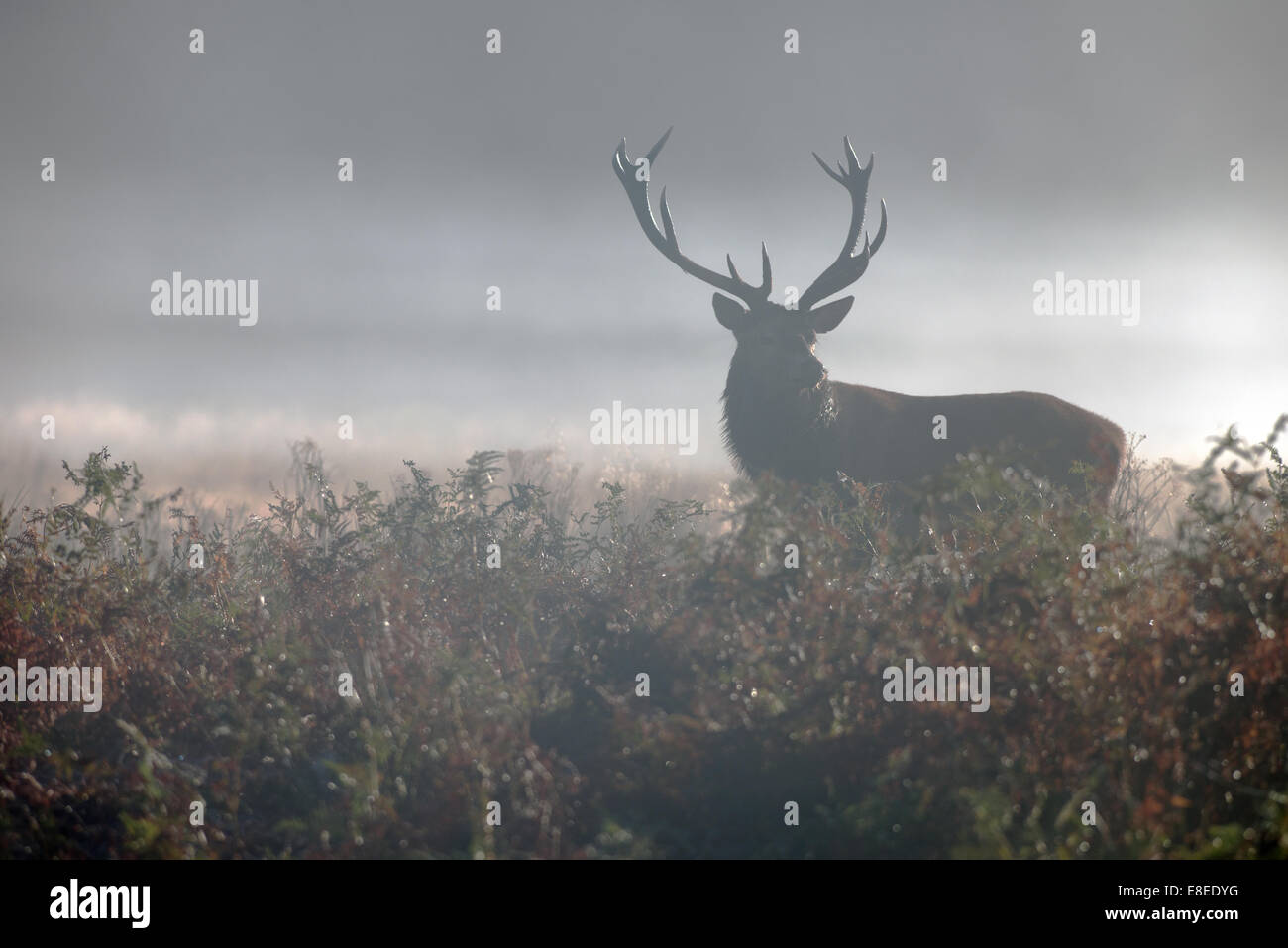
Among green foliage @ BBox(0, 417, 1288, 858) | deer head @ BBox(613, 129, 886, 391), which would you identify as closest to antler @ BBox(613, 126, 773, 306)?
deer head @ BBox(613, 129, 886, 391)

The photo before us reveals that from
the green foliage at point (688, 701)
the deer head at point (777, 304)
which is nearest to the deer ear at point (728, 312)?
the deer head at point (777, 304)

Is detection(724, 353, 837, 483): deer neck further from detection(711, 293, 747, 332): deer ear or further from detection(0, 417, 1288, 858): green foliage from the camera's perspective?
detection(0, 417, 1288, 858): green foliage

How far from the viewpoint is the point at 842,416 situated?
8.34 meters

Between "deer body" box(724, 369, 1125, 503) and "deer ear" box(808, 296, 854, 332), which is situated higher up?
"deer ear" box(808, 296, 854, 332)

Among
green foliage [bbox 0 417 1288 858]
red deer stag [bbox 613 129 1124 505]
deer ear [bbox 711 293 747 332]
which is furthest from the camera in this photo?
deer ear [bbox 711 293 747 332]

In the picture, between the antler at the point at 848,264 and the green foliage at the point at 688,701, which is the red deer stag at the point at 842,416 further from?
the green foliage at the point at 688,701

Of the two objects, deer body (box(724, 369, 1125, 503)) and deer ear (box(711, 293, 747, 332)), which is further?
deer ear (box(711, 293, 747, 332))

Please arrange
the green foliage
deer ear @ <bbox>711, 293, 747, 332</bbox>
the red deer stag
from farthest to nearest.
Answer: deer ear @ <bbox>711, 293, 747, 332</bbox> < the red deer stag < the green foliage

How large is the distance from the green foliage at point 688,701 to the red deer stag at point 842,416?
1945mm

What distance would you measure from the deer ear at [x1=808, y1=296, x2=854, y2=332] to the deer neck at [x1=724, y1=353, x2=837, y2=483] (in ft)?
2.05

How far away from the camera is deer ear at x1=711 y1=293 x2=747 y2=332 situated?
27.4 ft

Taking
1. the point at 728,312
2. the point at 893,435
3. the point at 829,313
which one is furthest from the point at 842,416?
the point at 728,312
